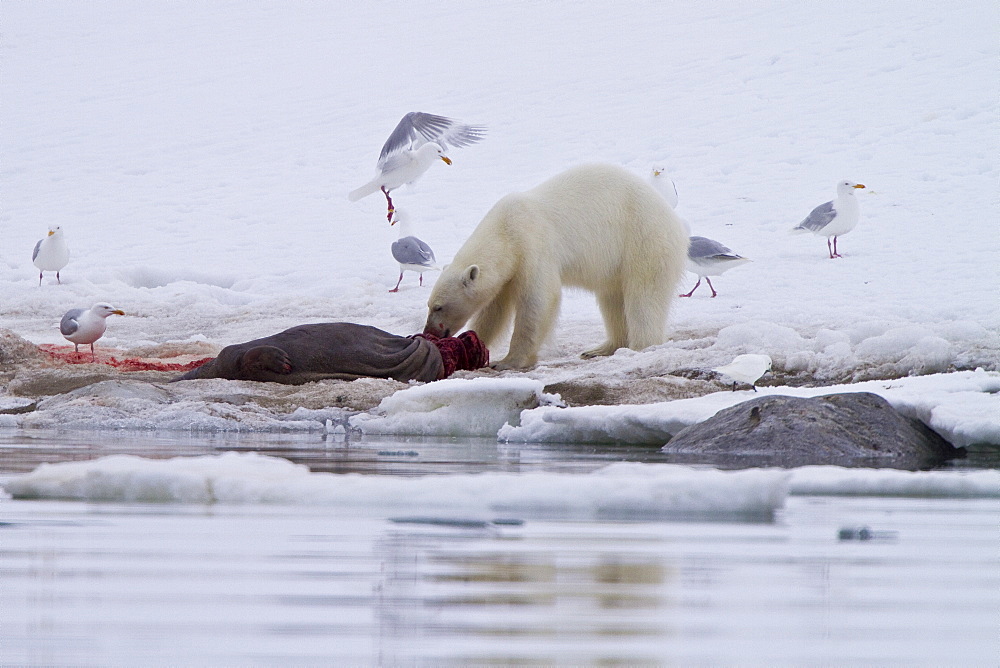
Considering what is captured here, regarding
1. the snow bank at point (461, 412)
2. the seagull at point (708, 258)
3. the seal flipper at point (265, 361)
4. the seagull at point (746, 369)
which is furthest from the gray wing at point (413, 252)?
the seagull at point (746, 369)

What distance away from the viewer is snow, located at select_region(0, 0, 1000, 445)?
5.90 metres

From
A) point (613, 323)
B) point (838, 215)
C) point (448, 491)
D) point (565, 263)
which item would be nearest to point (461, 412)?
point (565, 263)

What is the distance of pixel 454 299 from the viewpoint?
6.98 meters

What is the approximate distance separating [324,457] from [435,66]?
80.2 ft

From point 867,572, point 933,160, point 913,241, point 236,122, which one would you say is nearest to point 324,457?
point 867,572

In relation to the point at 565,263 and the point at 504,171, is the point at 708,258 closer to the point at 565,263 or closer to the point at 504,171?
the point at 565,263

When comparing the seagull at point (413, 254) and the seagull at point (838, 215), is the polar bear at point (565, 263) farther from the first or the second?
the seagull at point (838, 215)

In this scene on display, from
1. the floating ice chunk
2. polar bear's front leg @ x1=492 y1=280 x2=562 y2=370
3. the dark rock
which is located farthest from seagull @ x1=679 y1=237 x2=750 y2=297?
the floating ice chunk

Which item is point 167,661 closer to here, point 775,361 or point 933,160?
point 775,361

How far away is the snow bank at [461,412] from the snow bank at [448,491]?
2.66 metres

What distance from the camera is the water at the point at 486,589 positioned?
103 centimetres

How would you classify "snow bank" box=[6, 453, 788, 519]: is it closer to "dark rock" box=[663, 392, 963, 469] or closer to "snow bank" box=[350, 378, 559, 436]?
"dark rock" box=[663, 392, 963, 469]

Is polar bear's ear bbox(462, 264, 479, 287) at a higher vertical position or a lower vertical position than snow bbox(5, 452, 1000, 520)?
higher

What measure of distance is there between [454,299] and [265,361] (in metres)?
1.48
